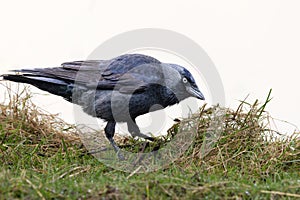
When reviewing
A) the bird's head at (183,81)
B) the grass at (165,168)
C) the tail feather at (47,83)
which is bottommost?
the grass at (165,168)

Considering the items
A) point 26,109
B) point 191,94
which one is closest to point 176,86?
point 191,94

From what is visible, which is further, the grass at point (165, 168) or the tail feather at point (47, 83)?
the tail feather at point (47, 83)

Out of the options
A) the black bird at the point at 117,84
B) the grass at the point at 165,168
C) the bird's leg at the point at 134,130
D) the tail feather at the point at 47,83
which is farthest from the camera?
the bird's leg at the point at 134,130

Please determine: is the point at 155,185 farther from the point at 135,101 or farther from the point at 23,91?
the point at 23,91

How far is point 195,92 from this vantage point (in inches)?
207

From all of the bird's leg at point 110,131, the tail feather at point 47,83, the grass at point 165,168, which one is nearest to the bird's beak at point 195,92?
the grass at point 165,168

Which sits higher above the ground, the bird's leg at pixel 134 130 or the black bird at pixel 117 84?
the black bird at pixel 117 84

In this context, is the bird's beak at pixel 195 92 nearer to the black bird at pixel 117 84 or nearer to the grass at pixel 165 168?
the black bird at pixel 117 84

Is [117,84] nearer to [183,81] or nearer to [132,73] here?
[132,73]

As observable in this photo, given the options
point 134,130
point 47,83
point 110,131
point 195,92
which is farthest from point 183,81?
point 47,83

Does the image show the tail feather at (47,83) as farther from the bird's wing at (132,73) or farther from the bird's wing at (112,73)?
the bird's wing at (132,73)

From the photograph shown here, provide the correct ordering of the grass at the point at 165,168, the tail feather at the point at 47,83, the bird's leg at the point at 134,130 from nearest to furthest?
the grass at the point at 165,168, the tail feather at the point at 47,83, the bird's leg at the point at 134,130

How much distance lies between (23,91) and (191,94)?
1.82m

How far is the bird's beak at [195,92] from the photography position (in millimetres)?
5227
